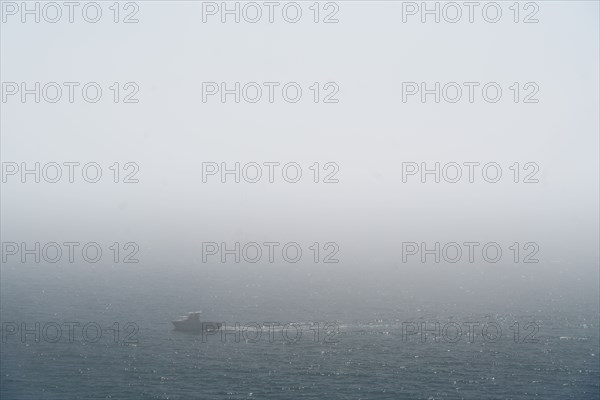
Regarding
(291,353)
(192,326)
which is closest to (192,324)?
(192,326)

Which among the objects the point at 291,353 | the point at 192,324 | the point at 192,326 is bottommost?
the point at 291,353

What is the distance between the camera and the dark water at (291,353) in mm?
76000

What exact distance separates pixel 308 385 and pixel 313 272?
302 feet

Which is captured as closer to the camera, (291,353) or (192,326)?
(291,353)

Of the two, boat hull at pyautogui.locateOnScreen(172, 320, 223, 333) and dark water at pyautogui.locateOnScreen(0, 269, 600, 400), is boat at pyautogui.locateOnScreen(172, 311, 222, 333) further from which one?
dark water at pyautogui.locateOnScreen(0, 269, 600, 400)

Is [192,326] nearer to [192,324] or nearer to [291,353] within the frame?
[192,324]

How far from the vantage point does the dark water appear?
249ft

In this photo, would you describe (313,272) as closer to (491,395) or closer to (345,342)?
(345,342)

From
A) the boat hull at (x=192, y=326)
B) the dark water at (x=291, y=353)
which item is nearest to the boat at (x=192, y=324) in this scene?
the boat hull at (x=192, y=326)

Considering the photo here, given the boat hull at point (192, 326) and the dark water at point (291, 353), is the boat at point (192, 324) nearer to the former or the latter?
the boat hull at point (192, 326)

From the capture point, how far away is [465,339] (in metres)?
97.5

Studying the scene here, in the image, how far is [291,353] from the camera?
90.0 meters

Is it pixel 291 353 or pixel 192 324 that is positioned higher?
pixel 192 324

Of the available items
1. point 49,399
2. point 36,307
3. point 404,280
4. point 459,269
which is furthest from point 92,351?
point 459,269
